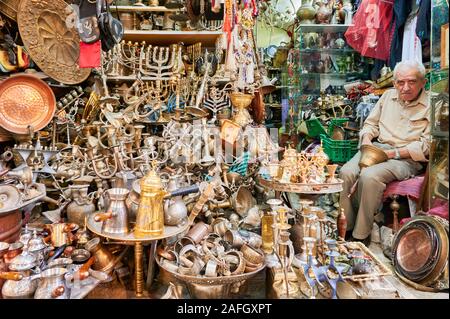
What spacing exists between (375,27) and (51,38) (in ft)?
10.4

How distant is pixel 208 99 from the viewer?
353 cm

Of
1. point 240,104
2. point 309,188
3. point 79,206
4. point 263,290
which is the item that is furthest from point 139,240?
point 240,104

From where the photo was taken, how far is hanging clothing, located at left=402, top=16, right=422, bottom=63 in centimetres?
303

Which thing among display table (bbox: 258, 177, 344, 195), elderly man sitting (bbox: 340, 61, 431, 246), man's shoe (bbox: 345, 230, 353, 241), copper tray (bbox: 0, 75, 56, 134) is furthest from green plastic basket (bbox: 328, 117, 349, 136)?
copper tray (bbox: 0, 75, 56, 134)

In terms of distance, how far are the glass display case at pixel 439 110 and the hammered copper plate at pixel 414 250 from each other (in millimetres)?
175

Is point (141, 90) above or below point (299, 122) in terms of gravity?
above

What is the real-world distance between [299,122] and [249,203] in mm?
1958

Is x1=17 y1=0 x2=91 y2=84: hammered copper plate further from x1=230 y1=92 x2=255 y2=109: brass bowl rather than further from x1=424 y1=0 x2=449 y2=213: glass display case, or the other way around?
x1=424 y1=0 x2=449 y2=213: glass display case

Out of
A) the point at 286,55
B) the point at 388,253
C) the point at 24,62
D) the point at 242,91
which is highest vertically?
the point at 286,55

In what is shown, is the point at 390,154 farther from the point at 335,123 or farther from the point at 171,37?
the point at 171,37

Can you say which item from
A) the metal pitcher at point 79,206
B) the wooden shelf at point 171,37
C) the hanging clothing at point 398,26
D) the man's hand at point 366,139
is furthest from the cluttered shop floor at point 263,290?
the wooden shelf at point 171,37

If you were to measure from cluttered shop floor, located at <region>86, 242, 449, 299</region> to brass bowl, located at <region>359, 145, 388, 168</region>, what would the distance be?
80 cm
